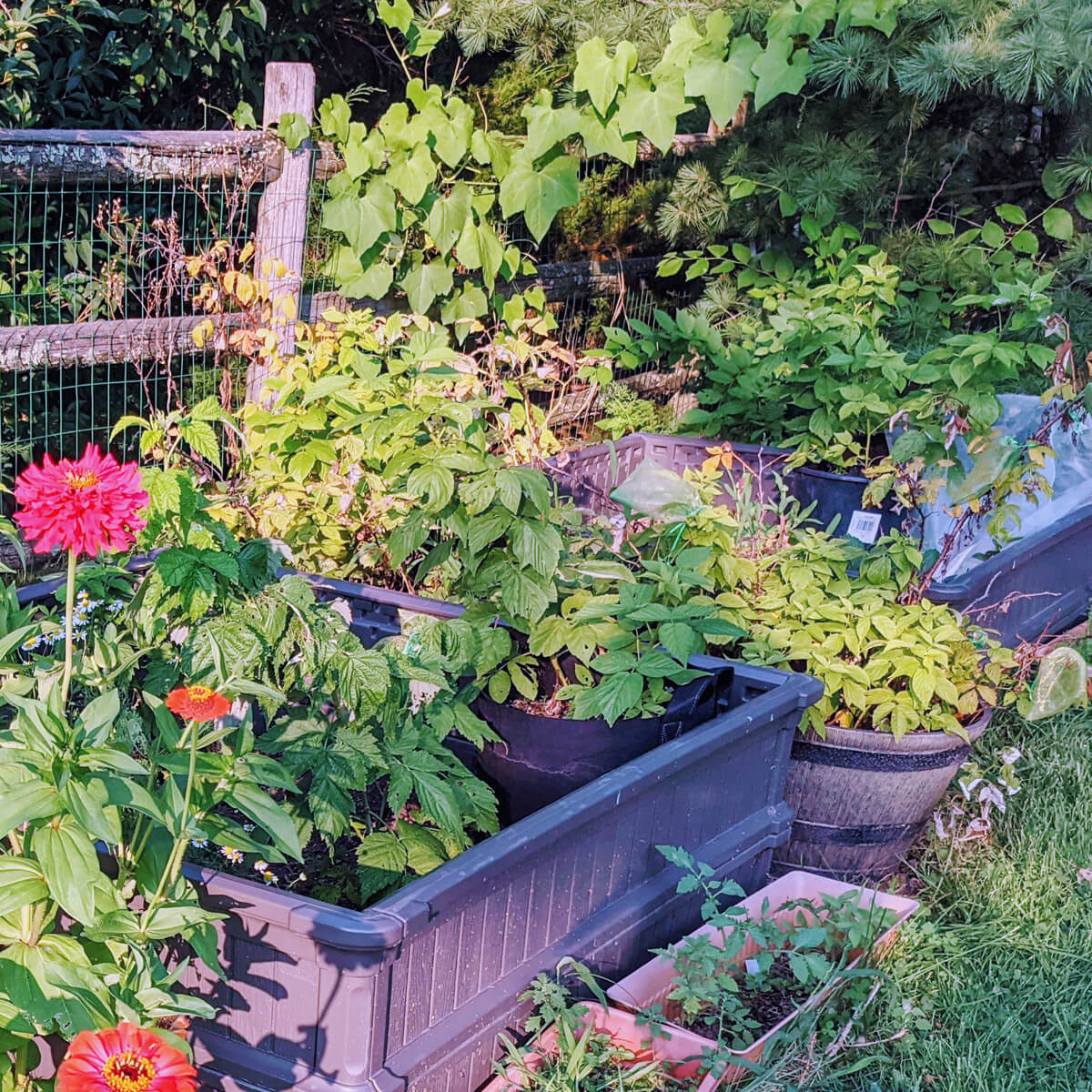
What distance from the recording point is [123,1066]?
123 cm

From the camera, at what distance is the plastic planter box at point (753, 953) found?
2.03 m

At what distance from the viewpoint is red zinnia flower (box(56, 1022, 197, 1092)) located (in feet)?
3.97

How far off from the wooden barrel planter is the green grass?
0.16m

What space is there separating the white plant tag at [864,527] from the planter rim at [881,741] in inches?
42.7

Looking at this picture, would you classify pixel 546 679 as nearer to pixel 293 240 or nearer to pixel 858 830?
pixel 858 830

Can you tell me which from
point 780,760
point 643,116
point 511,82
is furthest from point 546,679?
point 511,82

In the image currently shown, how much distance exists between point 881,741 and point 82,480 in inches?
69.6

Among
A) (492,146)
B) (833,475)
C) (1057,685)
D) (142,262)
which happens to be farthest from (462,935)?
(492,146)

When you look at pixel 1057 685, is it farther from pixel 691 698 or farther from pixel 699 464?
pixel 699 464

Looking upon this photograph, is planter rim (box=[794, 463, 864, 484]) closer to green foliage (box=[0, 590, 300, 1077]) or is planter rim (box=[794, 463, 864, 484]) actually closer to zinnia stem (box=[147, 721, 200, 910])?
green foliage (box=[0, 590, 300, 1077])

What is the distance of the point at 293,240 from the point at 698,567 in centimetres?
172

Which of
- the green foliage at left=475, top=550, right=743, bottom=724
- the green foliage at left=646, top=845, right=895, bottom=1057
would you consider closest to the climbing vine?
the green foliage at left=475, top=550, right=743, bottom=724

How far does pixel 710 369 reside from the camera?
177 inches

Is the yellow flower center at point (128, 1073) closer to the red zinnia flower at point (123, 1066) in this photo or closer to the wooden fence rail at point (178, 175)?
the red zinnia flower at point (123, 1066)
